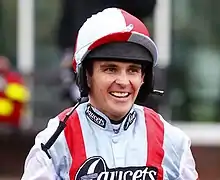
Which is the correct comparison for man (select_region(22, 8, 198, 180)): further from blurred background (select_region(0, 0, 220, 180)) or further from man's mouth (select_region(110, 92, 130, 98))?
blurred background (select_region(0, 0, 220, 180))

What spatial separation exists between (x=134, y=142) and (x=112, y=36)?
450mm

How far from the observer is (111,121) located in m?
3.98

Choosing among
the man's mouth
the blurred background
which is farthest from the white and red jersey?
the blurred background

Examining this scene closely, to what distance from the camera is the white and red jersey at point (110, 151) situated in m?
3.90

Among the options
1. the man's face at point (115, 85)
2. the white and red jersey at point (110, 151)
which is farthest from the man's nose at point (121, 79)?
the white and red jersey at point (110, 151)

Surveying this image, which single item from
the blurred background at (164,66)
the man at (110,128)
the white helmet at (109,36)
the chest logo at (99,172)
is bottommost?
the blurred background at (164,66)

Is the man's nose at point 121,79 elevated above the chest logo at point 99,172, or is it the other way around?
the man's nose at point 121,79

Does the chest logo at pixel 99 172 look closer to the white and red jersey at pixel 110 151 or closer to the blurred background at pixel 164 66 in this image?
the white and red jersey at pixel 110 151

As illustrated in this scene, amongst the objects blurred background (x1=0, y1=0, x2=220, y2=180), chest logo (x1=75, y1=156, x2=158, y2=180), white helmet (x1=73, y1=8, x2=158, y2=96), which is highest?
white helmet (x1=73, y1=8, x2=158, y2=96)

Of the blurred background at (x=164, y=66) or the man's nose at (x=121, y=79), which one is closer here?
the man's nose at (x=121, y=79)

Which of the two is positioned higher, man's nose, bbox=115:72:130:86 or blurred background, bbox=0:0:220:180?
man's nose, bbox=115:72:130:86

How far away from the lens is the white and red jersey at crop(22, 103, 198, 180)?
390cm

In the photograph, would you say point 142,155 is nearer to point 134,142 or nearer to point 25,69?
point 134,142

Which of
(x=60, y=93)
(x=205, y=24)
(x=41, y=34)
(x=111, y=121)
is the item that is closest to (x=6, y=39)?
(x=41, y=34)
